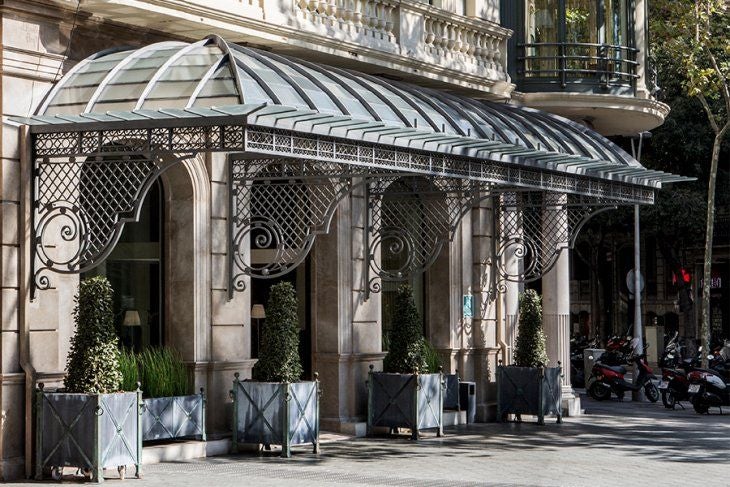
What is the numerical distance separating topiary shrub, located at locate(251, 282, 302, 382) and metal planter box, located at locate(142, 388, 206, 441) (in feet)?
2.77

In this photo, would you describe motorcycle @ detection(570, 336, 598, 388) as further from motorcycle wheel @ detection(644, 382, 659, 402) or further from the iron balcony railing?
the iron balcony railing

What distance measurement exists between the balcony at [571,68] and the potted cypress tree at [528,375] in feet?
12.9

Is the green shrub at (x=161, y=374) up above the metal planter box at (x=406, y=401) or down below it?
above

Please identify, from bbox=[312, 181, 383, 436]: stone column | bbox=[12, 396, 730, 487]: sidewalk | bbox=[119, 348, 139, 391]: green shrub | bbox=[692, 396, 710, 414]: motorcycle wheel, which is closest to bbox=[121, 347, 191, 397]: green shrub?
bbox=[119, 348, 139, 391]: green shrub

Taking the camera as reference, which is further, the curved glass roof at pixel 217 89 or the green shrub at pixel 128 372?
the green shrub at pixel 128 372

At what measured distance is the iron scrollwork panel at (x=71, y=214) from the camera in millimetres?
14117

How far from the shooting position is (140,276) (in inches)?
653

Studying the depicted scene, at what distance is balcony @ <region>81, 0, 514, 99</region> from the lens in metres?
15.9

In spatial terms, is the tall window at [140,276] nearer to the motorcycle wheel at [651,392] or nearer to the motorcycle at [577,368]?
the motorcycle wheel at [651,392]

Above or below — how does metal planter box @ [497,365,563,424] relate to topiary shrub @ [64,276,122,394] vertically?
below

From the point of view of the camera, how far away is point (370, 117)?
16359mm

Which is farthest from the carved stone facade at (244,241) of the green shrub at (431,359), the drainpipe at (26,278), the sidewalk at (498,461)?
the sidewalk at (498,461)

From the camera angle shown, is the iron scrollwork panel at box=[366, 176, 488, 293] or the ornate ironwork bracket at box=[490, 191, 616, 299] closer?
the iron scrollwork panel at box=[366, 176, 488, 293]

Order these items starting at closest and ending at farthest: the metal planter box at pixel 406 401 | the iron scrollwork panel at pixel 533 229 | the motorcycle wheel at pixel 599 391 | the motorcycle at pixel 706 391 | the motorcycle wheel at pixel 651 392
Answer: the metal planter box at pixel 406 401
the iron scrollwork panel at pixel 533 229
the motorcycle at pixel 706 391
the motorcycle wheel at pixel 651 392
the motorcycle wheel at pixel 599 391
